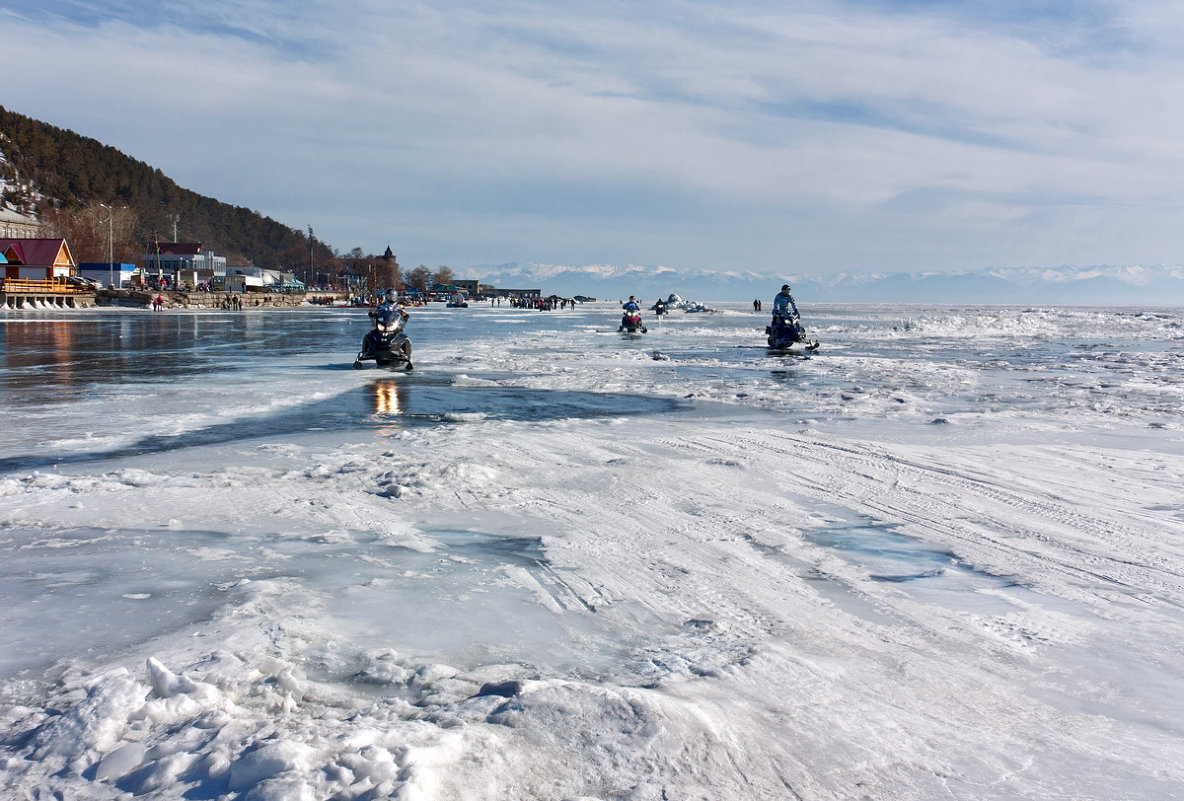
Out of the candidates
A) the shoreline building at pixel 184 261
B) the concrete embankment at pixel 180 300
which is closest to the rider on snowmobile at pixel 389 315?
the concrete embankment at pixel 180 300

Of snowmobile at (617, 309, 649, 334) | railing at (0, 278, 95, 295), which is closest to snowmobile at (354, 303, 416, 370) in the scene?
snowmobile at (617, 309, 649, 334)

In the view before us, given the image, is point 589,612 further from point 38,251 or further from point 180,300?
point 38,251

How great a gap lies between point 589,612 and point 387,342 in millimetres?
15424

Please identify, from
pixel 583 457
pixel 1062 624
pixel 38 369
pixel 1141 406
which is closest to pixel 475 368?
pixel 38 369

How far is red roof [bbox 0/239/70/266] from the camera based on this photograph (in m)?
77.2

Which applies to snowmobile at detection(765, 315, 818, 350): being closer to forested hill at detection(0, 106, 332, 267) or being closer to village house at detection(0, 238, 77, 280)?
village house at detection(0, 238, 77, 280)

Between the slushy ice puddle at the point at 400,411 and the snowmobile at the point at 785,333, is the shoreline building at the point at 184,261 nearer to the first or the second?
the snowmobile at the point at 785,333

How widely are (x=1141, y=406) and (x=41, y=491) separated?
14264 mm

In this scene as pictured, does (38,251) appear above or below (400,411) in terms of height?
above

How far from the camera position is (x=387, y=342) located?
62.5 ft

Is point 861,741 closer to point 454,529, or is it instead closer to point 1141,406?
point 454,529

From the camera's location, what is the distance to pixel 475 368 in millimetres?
19797

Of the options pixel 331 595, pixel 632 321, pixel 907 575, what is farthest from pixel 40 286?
pixel 907 575

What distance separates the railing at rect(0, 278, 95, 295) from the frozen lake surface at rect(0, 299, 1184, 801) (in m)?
64.1
